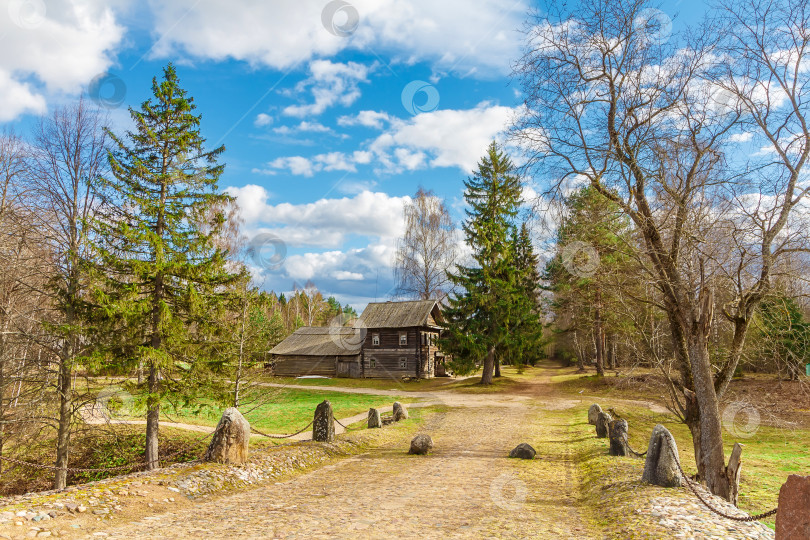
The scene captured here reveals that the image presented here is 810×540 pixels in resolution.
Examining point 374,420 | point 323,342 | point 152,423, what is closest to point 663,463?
point 374,420

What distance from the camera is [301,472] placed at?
9.72 m

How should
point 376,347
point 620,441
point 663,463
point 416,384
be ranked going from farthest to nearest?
1. point 376,347
2. point 416,384
3. point 620,441
4. point 663,463

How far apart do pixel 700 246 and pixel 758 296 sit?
4.91 feet

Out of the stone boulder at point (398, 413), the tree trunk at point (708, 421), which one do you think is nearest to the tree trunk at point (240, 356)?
the stone boulder at point (398, 413)

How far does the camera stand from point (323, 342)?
43031mm

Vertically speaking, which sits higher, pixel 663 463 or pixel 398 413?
pixel 663 463

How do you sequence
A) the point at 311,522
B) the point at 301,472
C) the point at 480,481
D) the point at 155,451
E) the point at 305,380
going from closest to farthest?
the point at 311,522 < the point at 480,481 < the point at 301,472 < the point at 155,451 < the point at 305,380

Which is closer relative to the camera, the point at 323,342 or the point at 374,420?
the point at 374,420

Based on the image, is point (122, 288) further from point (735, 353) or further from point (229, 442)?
point (735, 353)

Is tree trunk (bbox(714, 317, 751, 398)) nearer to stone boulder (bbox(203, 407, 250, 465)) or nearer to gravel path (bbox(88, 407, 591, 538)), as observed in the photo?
gravel path (bbox(88, 407, 591, 538))

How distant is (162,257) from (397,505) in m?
9.73

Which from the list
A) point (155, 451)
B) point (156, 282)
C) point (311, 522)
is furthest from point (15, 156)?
point (311, 522)

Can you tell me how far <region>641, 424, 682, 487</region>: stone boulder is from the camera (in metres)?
7.86

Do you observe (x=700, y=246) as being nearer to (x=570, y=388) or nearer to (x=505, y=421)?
(x=505, y=421)
